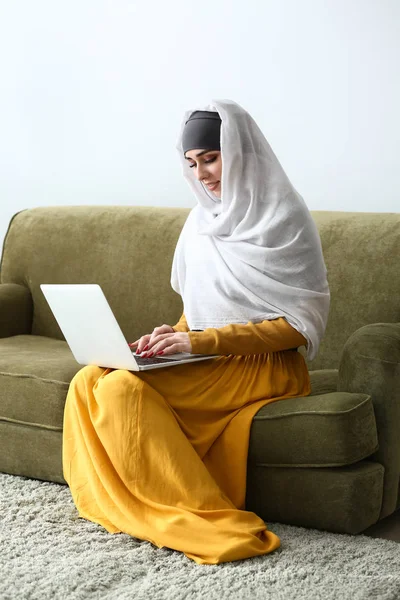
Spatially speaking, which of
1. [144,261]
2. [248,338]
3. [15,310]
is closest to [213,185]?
[248,338]

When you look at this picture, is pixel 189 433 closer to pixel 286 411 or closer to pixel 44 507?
pixel 286 411

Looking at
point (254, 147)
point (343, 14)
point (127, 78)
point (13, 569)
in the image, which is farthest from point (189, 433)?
point (127, 78)

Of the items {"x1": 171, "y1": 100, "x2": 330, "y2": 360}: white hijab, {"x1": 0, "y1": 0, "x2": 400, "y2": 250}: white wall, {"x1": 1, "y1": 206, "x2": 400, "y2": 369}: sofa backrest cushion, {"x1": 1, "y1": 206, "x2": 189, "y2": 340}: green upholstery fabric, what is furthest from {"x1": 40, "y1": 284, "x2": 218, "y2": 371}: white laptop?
{"x1": 0, "y1": 0, "x2": 400, "y2": 250}: white wall

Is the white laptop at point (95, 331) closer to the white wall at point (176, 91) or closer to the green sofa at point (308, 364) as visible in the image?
the green sofa at point (308, 364)

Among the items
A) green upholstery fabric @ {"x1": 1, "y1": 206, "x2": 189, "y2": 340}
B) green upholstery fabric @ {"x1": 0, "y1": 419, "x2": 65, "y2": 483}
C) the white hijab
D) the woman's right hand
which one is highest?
the white hijab

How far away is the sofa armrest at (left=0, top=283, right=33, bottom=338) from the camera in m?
3.62

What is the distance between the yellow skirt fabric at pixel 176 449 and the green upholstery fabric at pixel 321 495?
0.23 feet

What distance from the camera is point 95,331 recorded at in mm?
2342

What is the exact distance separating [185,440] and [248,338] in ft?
1.05

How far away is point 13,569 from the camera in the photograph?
214 centimetres

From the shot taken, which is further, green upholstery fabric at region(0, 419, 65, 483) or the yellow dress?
green upholstery fabric at region(0, 419, 65, 483)

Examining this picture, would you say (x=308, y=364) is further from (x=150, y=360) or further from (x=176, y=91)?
(x=176, y=91)

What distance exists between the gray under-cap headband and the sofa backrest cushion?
707 millimetres

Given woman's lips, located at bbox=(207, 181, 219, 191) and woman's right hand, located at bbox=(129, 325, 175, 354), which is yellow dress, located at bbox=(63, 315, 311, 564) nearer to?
woman's right hand, located at bbox=(129, 325, 175, 354)
